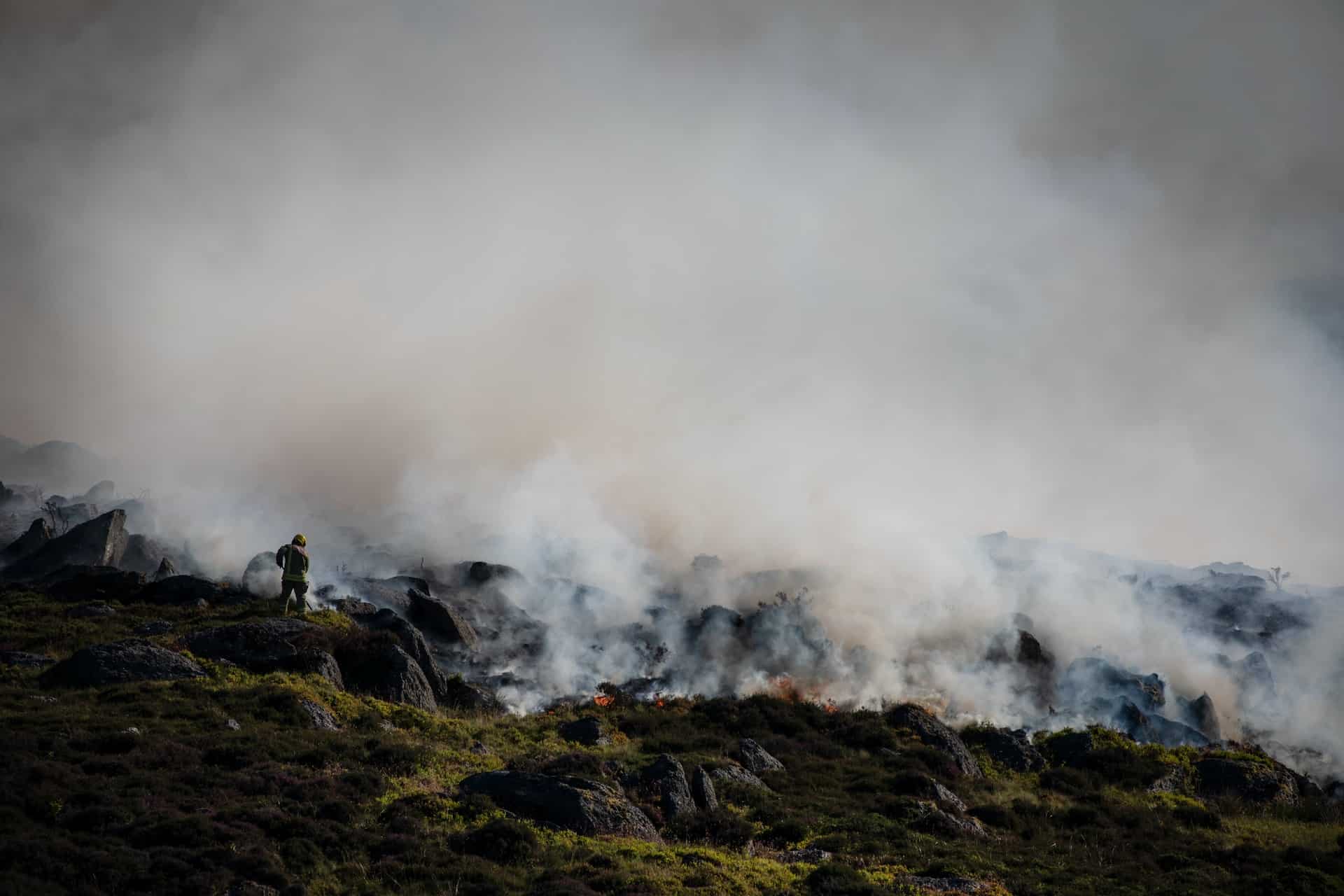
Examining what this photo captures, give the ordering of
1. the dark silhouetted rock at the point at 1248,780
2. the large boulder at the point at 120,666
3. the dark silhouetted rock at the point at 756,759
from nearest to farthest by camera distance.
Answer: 1. the large boulder at the point at 120,666
2. the dark silhouetted rock at the point at 756,759
3. the dark silhouetted rock at the point at 1248,780

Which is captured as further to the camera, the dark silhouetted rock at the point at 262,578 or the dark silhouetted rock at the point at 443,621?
the dark silhouetted rock at the point at 443,621

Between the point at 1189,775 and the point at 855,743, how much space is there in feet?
61.6

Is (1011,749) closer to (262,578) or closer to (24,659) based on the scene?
(262,578)

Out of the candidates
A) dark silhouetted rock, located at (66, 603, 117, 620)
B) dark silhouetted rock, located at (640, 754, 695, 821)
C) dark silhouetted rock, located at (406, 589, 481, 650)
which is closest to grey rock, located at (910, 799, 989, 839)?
dark silhouetted rock, located at (640, 754, 695, 821)

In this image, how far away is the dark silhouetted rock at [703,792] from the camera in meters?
30.7

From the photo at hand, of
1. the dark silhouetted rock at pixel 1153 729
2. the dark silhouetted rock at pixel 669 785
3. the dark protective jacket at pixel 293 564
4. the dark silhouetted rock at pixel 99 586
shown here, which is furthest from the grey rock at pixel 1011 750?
the dark silhouetted rock at pixel 99 586

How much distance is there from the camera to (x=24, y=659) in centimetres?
3441

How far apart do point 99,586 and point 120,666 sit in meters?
23.5

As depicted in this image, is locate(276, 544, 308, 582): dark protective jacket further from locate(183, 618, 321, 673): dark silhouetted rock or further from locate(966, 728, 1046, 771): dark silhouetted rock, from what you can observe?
locate(966, 728, 1046, 771): dark silhouetted rock

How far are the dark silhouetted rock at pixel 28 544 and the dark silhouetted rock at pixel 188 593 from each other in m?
24.4

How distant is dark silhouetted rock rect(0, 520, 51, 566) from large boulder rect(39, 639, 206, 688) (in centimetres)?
4279

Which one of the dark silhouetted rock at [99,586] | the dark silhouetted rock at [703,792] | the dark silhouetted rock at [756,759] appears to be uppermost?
the dark silhouetted rock at [99,586]

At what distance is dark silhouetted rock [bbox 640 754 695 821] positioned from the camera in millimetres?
29188

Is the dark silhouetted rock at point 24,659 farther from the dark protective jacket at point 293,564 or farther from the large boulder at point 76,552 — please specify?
the large boulder at point 76,552
